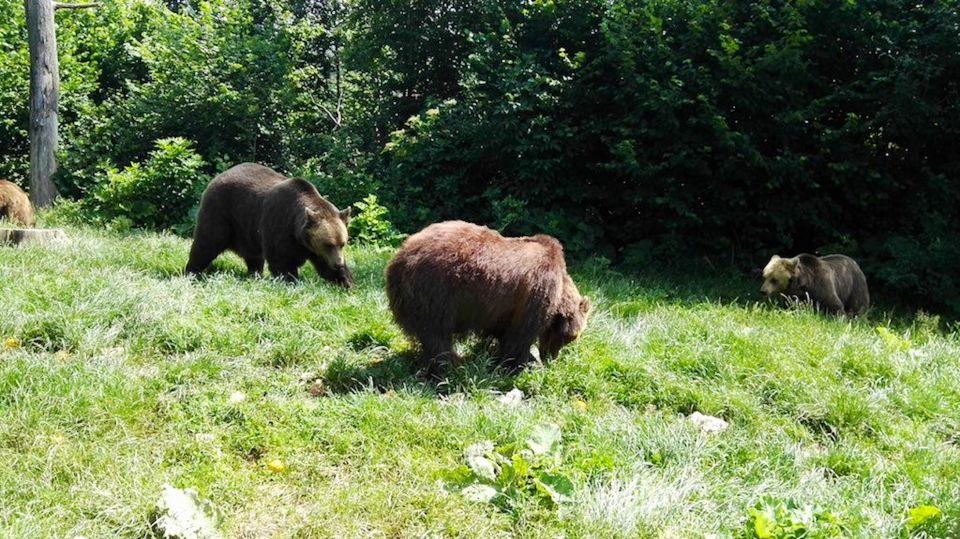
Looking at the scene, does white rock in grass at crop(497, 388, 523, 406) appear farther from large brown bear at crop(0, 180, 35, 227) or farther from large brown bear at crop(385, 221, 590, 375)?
large brown bear at crop(0, 180, 35, 227)

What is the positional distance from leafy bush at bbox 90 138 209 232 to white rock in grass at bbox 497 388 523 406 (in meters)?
9.69

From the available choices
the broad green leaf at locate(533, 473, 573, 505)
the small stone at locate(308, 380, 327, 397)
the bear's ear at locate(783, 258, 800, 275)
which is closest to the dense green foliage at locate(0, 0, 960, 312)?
the bear's ear at locate(783, 258, 800, 275)

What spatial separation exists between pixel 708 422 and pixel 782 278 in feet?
15.4

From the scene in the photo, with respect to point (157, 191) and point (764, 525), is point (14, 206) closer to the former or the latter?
point (157, 191)

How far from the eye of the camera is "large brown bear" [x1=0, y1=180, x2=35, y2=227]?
1221cm

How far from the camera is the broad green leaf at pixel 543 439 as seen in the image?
3.75 meters

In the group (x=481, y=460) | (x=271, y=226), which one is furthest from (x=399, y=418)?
(x=271, y=226)

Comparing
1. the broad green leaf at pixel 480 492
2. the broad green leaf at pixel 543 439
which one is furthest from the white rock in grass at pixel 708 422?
the broad green leaf at pixel 480 492

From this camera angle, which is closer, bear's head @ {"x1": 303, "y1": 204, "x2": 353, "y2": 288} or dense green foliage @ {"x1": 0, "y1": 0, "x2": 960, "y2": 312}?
bear's head @ {"x1": 303, "y1": 204, "x2": 353, "y2": 288}

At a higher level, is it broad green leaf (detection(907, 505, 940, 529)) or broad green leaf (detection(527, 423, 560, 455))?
broad green leaf (detection(527, 423, 560, 455))

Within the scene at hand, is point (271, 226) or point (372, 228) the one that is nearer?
point (271, 226)

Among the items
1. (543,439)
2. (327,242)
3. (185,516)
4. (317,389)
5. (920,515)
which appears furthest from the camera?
(327,242)

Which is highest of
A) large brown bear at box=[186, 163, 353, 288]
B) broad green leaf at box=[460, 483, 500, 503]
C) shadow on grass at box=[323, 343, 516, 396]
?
large brown bear at box=[186, 163, 353, 288]

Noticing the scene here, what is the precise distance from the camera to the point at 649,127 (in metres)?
11.2
